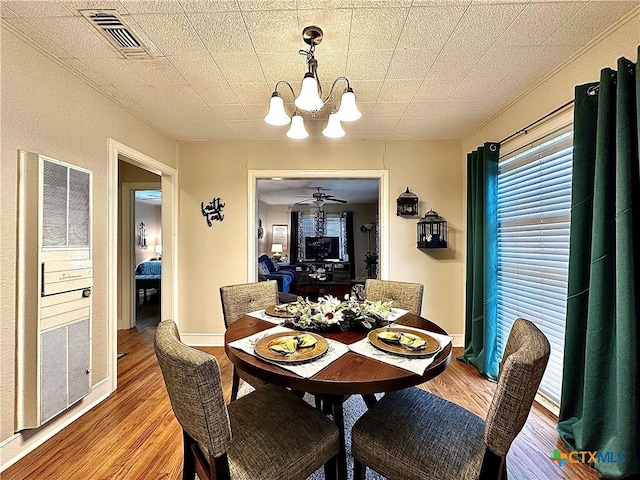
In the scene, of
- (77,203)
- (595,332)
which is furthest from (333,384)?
(77,203)

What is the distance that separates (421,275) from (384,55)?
2392mm

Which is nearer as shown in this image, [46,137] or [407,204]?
[46,137]

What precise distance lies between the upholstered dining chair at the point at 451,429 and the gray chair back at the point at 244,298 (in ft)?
4.16

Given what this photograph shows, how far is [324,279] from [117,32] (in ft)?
21.3

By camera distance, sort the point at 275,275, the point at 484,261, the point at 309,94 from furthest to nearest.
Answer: the point at 275,275 < the point at 484,261 < the point at 309,94

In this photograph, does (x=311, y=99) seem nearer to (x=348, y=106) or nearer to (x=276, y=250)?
(x=348, y=106)

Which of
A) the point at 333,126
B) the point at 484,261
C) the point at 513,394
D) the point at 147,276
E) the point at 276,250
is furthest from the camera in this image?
the point at 276,250

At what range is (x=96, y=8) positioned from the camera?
1546 millimetres

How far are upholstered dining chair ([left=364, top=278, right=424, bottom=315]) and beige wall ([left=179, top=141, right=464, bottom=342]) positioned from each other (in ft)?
3.77

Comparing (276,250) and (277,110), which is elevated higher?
(277,110)

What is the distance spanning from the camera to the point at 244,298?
232 centimetres

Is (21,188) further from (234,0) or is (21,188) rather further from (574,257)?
(574,257)

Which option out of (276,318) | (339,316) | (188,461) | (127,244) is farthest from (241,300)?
(127,244)

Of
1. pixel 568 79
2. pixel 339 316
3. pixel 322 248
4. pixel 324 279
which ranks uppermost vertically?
pixel 568 79
